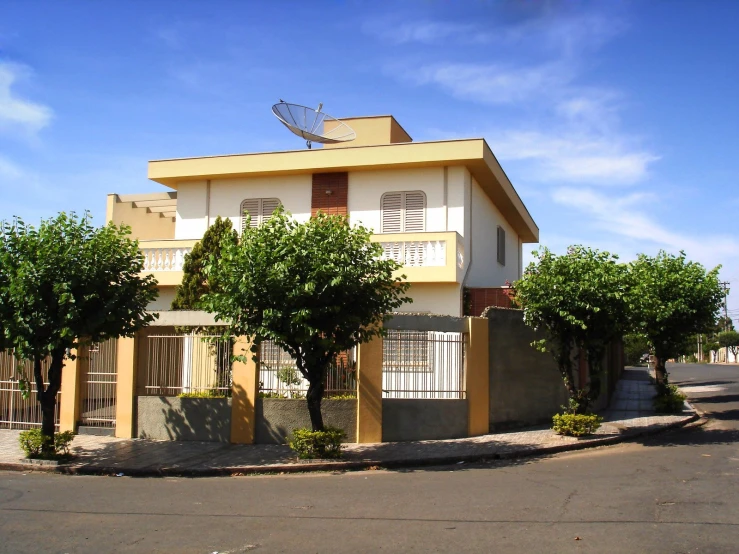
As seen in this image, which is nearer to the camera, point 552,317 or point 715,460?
point 715,460

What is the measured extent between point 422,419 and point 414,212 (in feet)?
22.3

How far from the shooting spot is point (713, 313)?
19.2 meters

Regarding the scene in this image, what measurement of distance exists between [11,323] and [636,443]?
37.7ft

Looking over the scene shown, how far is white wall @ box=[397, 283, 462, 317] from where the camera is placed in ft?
58.0

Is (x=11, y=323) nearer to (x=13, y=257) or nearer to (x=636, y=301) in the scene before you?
(x=13, y=257)

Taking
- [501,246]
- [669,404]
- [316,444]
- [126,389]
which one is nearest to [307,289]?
[316,444]

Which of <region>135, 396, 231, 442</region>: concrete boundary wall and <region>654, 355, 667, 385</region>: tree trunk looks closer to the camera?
<region>135, 396, 231, 442</region>: concrete boundary wall

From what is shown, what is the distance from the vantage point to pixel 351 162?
61.6 feet

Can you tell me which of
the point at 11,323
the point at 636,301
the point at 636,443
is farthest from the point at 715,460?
the point at 11,323

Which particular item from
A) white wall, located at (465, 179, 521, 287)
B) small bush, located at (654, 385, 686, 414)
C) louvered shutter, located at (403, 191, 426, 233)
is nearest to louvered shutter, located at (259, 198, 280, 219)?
louvered shutter, located at (403, 191, 426, 233)

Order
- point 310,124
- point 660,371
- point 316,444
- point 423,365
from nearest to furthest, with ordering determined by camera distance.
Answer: point 316,444 → point 423,365 → point 660,371 → point 310,124

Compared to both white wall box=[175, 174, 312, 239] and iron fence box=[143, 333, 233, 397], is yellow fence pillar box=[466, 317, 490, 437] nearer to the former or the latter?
iron fence box=[143, 333, 233, 397]

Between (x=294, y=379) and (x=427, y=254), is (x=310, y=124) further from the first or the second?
(x=294, y=379)

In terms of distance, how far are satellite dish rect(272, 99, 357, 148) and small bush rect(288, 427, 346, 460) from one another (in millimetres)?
11729
